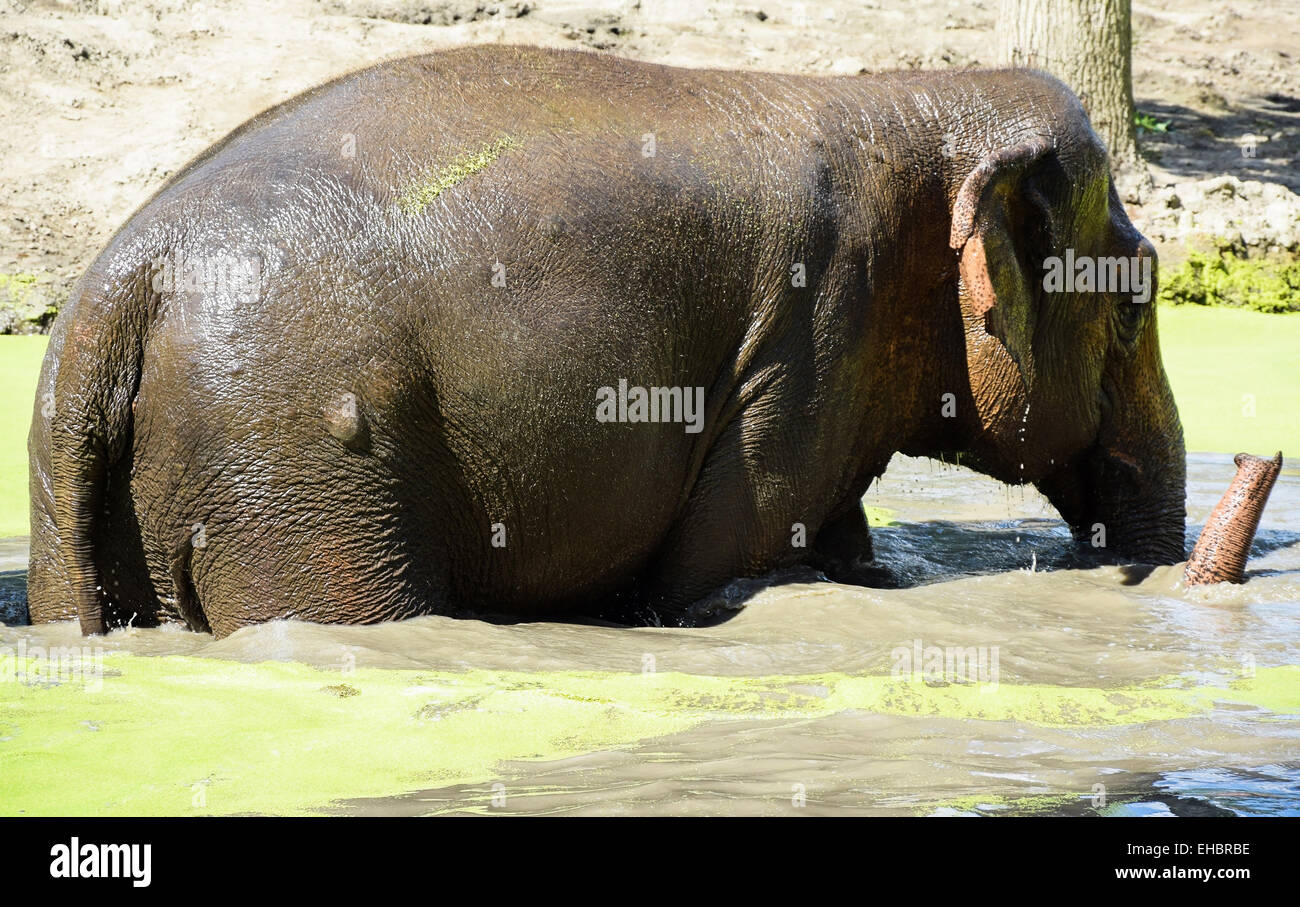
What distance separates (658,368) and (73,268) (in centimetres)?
938

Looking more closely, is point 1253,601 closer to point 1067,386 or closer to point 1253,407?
point 1067,386

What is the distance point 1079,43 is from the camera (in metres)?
13.9

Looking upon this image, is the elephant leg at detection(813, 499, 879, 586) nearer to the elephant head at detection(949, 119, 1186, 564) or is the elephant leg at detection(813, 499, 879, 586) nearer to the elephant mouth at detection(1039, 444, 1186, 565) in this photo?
the elephant head at detection(949, 119, 1186, 564)

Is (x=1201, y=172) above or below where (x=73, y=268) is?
above

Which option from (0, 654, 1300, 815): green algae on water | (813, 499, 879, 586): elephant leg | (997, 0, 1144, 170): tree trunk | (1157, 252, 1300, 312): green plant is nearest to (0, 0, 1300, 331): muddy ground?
(1157, 252, 1300, 312): green plant

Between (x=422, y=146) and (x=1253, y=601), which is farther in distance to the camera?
(x=1253, y=601)

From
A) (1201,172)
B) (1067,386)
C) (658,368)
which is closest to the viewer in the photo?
(658,368)

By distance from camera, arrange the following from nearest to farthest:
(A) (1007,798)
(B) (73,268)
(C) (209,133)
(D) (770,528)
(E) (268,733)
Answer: (A) (1007,798)
(E) (268,733)
(D) (770,528)
(B) (73,268)
(C) (209,133)

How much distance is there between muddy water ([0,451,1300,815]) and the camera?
11.8 feet

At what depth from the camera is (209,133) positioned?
48.2 feet

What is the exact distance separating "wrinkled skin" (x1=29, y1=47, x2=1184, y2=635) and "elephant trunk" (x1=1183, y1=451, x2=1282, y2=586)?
679 millimetres

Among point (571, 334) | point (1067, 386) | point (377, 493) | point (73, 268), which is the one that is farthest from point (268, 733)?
point (73, 268)

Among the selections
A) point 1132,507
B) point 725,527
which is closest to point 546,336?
point 725,527

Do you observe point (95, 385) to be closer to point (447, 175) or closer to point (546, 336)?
point (447, 175)
